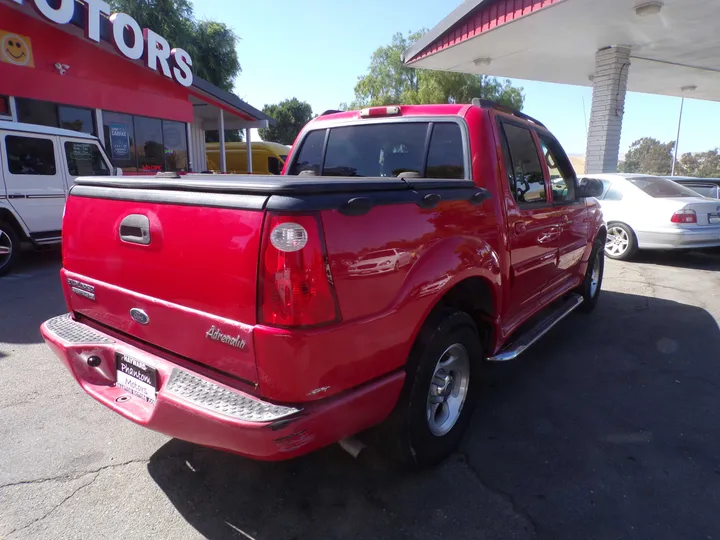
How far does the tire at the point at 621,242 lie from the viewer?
8.52 meters

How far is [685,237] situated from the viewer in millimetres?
7906

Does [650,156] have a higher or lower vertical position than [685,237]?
higher

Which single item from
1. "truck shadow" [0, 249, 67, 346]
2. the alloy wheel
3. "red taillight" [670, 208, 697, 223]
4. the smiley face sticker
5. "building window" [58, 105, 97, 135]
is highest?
Answer: the smiley face sticker

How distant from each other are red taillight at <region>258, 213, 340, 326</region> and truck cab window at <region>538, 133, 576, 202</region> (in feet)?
9.45

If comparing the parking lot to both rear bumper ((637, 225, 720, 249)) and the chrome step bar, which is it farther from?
rear bumper ((637, 225, 720, 249))

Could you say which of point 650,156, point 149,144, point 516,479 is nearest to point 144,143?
point 149,144

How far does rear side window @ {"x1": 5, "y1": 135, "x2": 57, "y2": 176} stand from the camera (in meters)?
7.31

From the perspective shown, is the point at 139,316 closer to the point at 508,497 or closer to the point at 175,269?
the point at 175,269

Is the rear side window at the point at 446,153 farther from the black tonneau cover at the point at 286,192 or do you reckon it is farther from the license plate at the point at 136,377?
the license plate at the point at 136,377

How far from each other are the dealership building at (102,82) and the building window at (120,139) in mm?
31

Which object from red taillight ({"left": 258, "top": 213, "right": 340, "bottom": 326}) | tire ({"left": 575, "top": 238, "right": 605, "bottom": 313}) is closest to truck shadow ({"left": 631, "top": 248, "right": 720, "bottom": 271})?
tire ({"left": 575, "top": 238, "right": 605, "bottom": 313})

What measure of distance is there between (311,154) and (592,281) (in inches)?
145

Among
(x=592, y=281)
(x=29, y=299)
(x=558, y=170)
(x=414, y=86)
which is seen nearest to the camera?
(x=558, y=170)

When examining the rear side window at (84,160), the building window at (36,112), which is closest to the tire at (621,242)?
the rear side window at (84,160)
